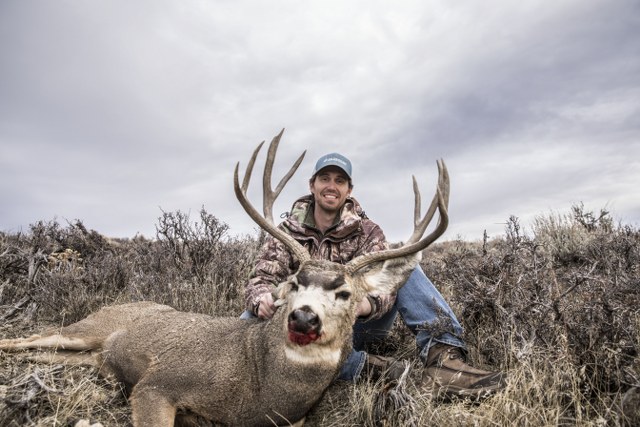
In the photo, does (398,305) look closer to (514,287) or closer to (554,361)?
(514,287)

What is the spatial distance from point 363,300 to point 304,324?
0.87 meters

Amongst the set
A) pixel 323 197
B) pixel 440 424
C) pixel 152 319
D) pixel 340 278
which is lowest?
pixel 440 424

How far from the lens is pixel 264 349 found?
3.19 metres

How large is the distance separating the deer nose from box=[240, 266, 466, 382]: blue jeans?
0.95 m

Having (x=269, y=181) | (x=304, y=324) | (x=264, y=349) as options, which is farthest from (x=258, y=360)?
(x=269, y=181)

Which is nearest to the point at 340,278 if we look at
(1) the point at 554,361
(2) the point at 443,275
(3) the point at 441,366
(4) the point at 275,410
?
(4) the point at 275,410

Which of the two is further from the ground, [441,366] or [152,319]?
[152,319]

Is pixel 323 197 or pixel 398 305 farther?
pixel 323 197

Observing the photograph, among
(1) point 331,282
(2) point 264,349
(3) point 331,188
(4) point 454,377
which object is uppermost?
(3) point 331,188

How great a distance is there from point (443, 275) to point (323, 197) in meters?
2.82

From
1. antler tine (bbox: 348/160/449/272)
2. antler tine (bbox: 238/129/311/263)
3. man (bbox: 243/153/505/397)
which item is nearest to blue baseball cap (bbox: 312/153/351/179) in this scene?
man (bbox: 243/153/505/397)

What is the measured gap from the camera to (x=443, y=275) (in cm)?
659

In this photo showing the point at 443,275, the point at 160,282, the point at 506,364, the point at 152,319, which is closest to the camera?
the point at 506,364

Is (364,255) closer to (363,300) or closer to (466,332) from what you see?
(363,300)
